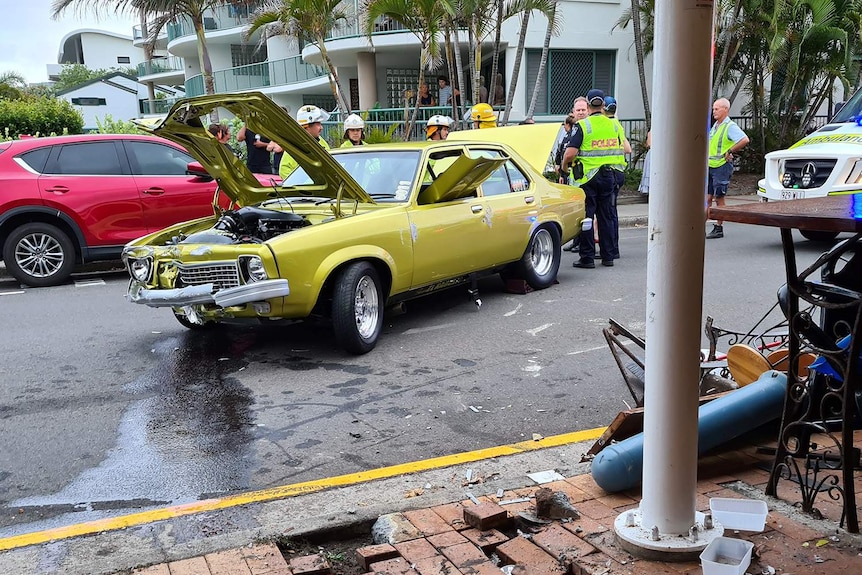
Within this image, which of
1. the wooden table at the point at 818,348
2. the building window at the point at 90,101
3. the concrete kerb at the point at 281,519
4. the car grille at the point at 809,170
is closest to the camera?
the wooden table at the point at 818,348

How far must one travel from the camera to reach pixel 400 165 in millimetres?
6910

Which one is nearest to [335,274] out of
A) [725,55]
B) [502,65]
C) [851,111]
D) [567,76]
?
[851,111]

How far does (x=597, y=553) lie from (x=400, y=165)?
4.65 m

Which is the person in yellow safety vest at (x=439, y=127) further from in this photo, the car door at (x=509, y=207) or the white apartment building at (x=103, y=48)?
the white apartment building at (x=103, y=48)

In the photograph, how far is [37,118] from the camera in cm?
1650

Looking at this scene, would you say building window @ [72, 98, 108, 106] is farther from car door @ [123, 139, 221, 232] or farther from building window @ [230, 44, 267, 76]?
car door @ [123, 139, 221, 232]

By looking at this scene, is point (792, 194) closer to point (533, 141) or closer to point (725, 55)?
point (533, 141)

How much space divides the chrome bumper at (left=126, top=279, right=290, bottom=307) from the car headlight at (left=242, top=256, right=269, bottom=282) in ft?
0.20

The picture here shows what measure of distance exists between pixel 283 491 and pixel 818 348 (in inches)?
92.4

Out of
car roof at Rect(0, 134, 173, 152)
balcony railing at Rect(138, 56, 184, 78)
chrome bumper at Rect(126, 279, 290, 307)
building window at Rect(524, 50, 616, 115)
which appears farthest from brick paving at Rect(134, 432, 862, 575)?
balcony railing at Rect(138, 56, 184, 78)

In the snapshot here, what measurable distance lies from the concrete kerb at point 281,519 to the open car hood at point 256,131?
119 inches

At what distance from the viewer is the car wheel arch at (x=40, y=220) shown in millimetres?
8977

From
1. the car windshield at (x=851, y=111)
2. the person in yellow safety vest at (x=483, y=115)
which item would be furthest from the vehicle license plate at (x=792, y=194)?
the person in yellow safety vest at (x=483, y=115)

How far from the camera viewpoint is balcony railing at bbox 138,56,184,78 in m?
46.4
